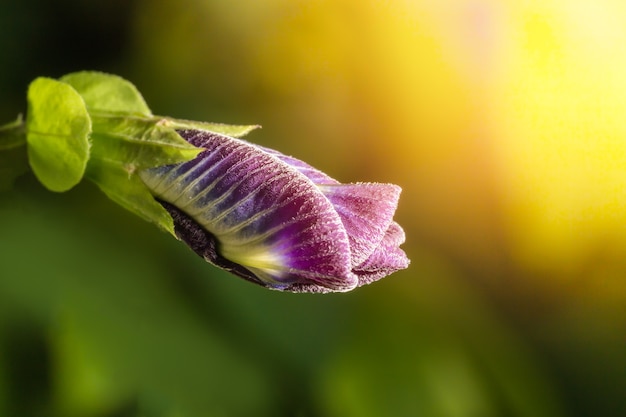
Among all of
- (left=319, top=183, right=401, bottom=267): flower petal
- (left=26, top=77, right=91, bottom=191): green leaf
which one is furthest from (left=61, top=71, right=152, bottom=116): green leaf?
(left=319, top=183, right=401, bottom=267): flower petal

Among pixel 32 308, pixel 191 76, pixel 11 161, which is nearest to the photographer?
pixel 11 161

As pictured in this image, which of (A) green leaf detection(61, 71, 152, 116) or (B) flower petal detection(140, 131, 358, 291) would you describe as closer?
(B) flower petal detection(140, 131, 358, 291)

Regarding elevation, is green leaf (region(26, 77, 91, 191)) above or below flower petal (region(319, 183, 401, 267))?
below

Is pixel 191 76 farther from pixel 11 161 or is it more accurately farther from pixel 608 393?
pixel 608 393

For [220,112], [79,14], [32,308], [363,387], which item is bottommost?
[363,387]

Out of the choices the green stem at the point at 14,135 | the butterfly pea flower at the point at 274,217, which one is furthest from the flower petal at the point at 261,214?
the green stem at the point at 14,135

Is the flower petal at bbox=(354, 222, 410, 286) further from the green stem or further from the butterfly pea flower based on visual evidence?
the green stem

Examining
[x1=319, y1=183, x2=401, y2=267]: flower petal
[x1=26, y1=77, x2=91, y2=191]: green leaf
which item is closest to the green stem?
[x1=26, y1=77, x2=91, y2=191]: green leaf

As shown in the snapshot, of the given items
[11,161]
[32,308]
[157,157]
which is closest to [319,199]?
[157,157]

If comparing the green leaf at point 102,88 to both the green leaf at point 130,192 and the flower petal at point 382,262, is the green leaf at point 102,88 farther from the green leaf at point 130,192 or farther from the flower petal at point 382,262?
the flower petal at point 382,262
